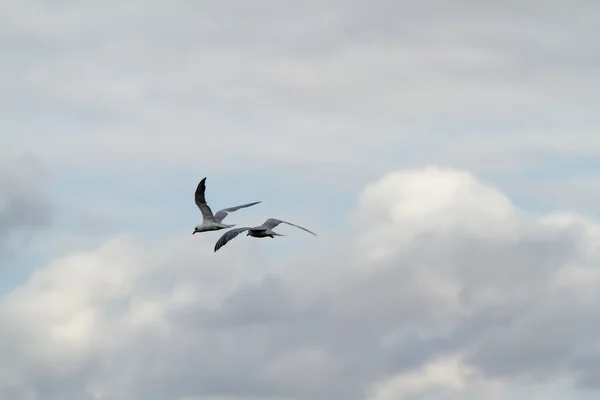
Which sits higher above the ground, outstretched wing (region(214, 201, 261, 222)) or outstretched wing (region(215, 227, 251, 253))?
outstretched wing (region(214, 201, 261, 222))

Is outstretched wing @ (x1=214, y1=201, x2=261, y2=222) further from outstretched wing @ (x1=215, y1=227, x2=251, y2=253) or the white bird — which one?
outstretched wing @ (x1=215, y1=227, x2=251, y2=253)

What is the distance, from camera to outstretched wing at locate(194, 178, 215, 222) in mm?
119688

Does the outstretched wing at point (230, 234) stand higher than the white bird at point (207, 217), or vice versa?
the white bird at point (207, 217)

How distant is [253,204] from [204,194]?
5.94 m

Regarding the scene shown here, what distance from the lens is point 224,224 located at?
401 ft

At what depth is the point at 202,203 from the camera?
403ft

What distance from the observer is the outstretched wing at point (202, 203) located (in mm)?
119688

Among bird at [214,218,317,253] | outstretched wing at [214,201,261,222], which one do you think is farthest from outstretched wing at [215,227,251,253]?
outstretched wing at [214,201,261,222]

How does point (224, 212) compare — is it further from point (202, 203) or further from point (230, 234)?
point (230, 234)

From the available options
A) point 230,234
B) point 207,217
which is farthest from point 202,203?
point 230,234

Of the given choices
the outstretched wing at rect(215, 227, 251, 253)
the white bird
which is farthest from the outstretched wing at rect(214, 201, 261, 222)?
the outstretched wing at rect(215, 227, 251, 253)

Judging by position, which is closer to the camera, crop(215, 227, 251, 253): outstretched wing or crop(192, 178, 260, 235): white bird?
crop(215, 227, 251, 253): outstretched wing

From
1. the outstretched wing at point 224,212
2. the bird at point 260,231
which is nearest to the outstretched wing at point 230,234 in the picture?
the bird at point 260,231

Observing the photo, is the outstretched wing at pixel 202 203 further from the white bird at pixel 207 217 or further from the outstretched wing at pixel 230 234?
the outstretched wing at pixel 230 234
